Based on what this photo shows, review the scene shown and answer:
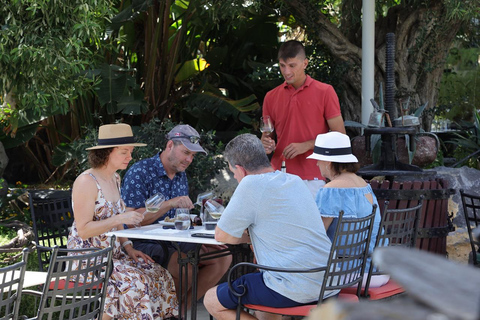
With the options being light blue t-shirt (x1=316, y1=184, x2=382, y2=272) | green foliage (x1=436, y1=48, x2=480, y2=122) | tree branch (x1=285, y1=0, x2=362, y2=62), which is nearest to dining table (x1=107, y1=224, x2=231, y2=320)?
light blue t-shirt (x1=316, y1=184, x2=382, y2=272)

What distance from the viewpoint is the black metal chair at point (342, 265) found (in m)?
3.50

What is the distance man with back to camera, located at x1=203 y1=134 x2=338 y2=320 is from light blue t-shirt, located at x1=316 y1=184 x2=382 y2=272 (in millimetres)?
455

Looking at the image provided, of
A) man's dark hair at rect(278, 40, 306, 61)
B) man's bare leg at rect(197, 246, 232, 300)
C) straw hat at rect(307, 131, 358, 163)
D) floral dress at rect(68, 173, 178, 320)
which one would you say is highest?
man's dark hair at rect(278, 40, 306, 61)

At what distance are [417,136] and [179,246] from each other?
3.16 m

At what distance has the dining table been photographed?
404 cm

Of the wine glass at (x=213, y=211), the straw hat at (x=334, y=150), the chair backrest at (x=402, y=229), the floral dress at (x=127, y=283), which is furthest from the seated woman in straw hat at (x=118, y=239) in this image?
the chair backrest at (x=402, y=229)

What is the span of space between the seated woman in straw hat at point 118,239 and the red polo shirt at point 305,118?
4.67 feet

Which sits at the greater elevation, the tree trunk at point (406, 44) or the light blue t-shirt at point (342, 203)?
the tree trunk at point (406, 44)

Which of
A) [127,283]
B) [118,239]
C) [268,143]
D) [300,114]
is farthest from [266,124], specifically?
[127,283]

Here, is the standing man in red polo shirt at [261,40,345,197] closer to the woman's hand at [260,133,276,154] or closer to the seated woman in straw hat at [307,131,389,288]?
the woman's hand at [260,133,276,154]

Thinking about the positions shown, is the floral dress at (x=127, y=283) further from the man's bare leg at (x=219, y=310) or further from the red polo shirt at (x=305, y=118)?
the red polo shirt at (x=305, y=118)

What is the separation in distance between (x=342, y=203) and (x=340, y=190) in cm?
9

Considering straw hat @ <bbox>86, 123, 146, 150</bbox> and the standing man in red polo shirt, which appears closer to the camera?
straw hat @ <bbox>86, 123, 146, 150</bbox>

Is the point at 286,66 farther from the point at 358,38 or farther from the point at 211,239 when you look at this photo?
the point at 358,38
